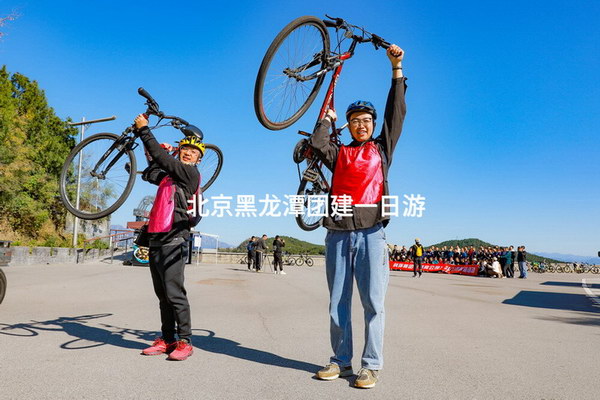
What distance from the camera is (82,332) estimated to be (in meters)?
4.77

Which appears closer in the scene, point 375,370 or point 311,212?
point 375,370

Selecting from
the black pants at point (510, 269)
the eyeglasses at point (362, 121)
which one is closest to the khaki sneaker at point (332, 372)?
the eyeglasses at point (362, 121)

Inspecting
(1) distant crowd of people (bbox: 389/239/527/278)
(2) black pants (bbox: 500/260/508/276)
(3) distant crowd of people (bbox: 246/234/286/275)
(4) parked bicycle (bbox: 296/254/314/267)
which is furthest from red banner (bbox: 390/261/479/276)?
(3) distant crowd of people (bbox: 246/234/286/275)

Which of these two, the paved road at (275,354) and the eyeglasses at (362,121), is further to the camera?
the eyeglasses at (362,121)

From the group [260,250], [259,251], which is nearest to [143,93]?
[259,251]

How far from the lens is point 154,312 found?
667 centimetres

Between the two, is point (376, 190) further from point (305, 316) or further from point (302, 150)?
point (305, 316)

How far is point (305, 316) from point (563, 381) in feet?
12.6

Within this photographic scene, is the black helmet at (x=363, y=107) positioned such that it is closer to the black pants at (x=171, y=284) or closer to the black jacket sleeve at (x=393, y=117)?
the black jacket sleeve at (x=393, y=117)

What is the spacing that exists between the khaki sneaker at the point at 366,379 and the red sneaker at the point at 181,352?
5.19 ft

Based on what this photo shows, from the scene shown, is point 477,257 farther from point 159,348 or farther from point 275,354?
point 159,348

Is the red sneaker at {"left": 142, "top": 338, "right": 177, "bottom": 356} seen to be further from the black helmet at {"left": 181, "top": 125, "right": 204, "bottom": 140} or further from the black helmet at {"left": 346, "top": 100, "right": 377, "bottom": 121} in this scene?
the black helmet at {"left": 346, "top": 100, "right": 377, "bottom": 121}

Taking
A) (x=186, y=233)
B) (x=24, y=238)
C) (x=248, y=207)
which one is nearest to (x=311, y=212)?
(x=248, y=207)

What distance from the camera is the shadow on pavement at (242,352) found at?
11.8ft
